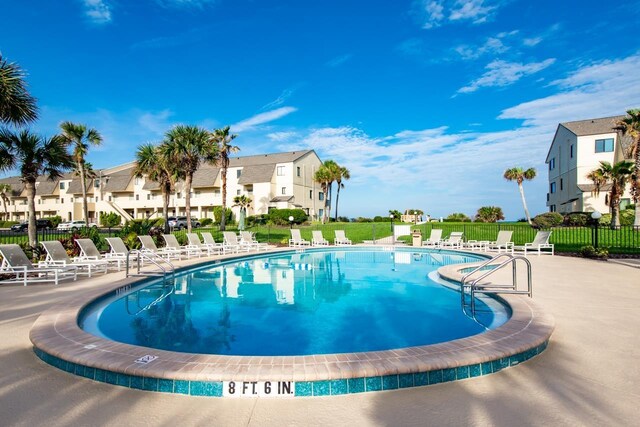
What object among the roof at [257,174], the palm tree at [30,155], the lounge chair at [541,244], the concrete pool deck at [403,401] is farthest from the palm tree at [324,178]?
the concrete pool deck at [403,401]

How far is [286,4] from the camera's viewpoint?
18.4 m

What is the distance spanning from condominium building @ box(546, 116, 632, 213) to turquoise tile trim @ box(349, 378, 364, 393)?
3485 centimetres

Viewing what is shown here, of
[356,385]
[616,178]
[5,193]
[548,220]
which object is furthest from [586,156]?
[5,193]

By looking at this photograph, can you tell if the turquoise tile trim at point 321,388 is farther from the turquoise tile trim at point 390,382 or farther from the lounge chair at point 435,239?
the lounge chair at point 435,239

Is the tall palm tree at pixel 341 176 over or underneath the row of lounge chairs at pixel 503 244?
over

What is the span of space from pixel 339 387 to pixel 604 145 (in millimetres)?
38328

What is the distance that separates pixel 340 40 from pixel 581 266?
17.4m

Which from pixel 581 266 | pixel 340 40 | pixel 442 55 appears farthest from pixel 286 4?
pixel 581 266

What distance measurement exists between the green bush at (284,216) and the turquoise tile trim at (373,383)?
3575 centimetres

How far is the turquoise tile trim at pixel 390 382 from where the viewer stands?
359cm

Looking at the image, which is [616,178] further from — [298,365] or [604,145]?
[298,365]

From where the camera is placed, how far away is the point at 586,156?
31.9m

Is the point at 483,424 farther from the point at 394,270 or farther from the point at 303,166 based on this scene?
the point at 303,166

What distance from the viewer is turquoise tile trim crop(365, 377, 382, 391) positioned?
11.7ft
